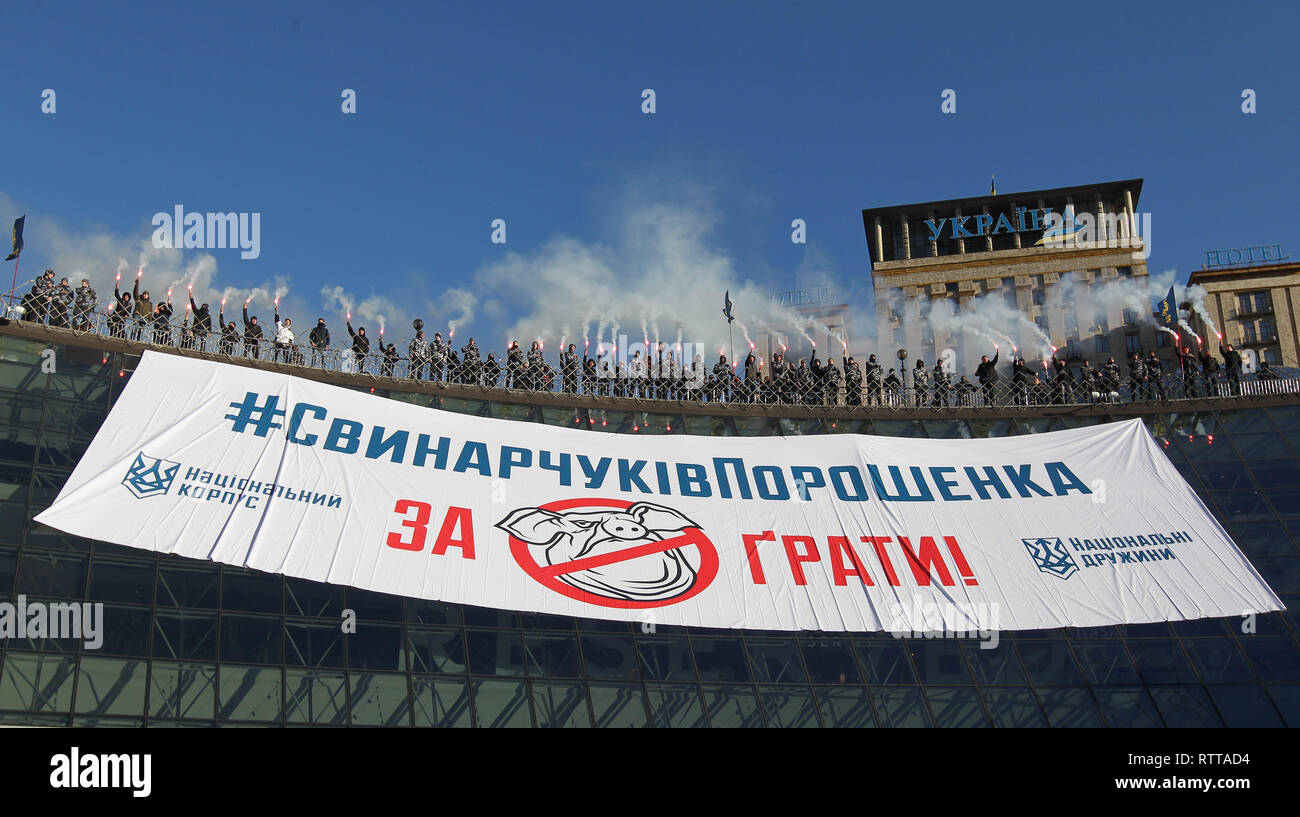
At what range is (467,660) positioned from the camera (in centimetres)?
2730

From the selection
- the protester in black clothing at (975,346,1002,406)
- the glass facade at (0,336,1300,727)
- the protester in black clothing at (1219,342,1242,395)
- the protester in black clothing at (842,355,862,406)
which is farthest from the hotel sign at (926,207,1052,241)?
the glass facade at (0,336,1300,727)

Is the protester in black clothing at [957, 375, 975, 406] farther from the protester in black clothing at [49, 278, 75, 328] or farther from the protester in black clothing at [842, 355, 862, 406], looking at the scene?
the protester in black clothing at [49, 278, 75, 328]

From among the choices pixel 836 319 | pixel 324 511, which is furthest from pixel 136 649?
pixel 836 319

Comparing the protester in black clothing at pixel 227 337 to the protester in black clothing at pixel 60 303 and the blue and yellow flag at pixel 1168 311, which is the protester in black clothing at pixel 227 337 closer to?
the protester in black clothing at pixel 60 303

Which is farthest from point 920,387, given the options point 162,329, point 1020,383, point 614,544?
point 162,329

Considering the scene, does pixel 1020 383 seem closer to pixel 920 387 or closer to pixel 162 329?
pixel 920 387

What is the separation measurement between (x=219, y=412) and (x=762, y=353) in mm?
85386

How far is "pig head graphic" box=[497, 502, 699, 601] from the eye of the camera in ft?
90.1

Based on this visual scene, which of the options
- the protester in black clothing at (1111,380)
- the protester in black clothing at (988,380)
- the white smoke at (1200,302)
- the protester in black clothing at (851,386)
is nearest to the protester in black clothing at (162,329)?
the protester in black clothing at (851,386)

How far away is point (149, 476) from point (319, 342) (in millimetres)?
11217

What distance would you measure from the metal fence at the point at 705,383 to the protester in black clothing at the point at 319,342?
5 cm
